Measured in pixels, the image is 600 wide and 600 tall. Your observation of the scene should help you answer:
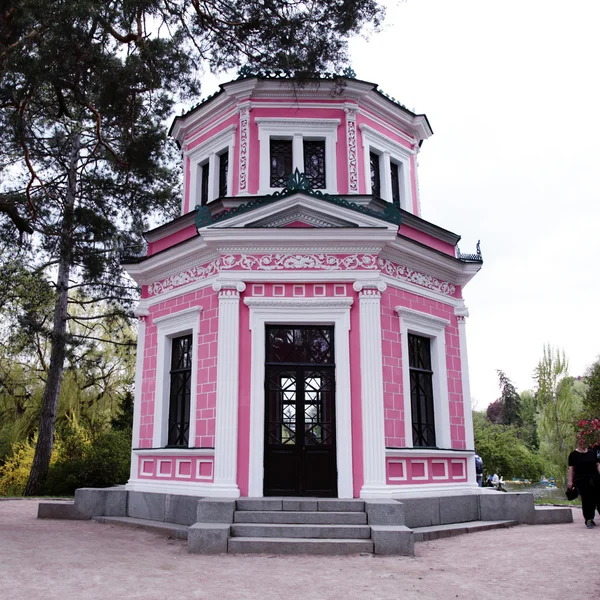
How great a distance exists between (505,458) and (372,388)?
27.2 m

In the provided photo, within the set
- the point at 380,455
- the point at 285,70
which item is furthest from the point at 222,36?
the point at 380,455

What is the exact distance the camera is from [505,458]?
108ft

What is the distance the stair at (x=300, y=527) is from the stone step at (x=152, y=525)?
1.09 metres

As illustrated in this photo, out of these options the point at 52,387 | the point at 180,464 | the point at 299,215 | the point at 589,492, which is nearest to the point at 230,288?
the point at 299,215

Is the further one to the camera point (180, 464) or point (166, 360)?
point (166, 360)

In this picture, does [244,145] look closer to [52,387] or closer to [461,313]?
[461,313]

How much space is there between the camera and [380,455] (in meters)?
9.12

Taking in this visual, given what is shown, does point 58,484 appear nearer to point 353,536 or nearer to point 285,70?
point 353,536

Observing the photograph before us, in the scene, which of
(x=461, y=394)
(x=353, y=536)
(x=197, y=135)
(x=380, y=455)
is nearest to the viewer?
(x=353, y=536)

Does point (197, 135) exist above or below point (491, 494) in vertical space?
above

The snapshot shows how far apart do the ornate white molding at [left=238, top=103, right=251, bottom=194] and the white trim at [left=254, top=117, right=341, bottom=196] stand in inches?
9.2

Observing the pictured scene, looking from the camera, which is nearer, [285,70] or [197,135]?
[285,70]

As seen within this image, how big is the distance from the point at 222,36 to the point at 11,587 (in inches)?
322

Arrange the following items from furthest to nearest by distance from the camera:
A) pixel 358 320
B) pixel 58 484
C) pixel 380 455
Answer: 1. pixel 58 484
2. pixel 358 320
3. pixel 380 455
